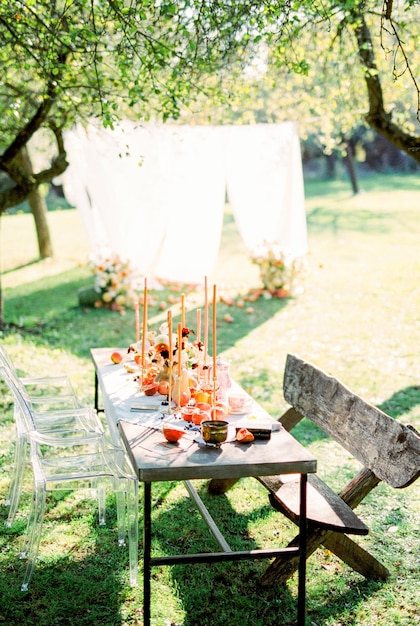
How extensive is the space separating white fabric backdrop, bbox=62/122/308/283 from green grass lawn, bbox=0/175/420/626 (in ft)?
3.66

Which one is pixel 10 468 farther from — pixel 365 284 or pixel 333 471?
pixel 365 284

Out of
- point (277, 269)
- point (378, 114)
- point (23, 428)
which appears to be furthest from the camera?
point (277, 269)

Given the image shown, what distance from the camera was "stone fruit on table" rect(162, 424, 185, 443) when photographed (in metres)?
3.25

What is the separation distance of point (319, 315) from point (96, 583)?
7.42 metres

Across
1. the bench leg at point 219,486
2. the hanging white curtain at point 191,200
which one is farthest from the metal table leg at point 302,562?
→ the hanging white curtain at point 191,200

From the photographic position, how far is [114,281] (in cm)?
1080

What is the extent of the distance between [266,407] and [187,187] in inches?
228

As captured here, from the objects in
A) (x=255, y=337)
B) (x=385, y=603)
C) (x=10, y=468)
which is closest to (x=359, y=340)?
(x=255, y=337)

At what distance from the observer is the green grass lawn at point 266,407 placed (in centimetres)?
349

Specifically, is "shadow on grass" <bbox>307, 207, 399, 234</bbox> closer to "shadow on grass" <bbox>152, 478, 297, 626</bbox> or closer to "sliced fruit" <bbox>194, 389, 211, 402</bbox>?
"shadow on grass" <bbox>152, 478, 297, 626</bbox>

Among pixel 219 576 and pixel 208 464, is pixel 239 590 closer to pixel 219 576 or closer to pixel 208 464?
pixel 219 576

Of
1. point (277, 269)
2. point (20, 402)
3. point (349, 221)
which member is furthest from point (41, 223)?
point (20, 402)

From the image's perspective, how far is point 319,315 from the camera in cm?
1066

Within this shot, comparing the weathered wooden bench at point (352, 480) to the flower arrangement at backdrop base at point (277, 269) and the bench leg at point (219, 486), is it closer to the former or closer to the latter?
the bench leg at point (219, 486)
